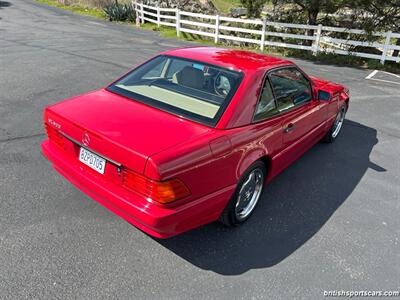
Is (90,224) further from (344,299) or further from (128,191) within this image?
(344,299)

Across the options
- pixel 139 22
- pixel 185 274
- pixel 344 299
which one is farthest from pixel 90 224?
pixel 139 22

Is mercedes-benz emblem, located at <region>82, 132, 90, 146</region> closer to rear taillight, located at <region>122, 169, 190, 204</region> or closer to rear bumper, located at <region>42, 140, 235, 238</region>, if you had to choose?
rear bumper, located at <region>42, 140, 235, 238</region>

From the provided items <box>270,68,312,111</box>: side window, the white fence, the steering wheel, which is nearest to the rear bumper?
the steering wheel

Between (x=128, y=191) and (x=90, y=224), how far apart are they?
85 centimetres

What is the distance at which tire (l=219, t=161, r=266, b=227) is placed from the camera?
9.51 ft

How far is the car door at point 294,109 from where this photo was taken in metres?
3.41

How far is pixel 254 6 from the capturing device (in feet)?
46.8

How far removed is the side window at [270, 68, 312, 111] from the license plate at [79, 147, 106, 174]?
1.85 metres

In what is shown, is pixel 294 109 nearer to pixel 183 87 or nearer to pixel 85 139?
pixel 183 87

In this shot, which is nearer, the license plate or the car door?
the license plate

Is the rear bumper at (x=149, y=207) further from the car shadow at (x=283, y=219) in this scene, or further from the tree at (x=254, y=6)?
the tree at (x=254, y=6)

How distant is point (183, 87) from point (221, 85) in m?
0.40

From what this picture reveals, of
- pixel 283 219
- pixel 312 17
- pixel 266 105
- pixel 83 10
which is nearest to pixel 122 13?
pixel 83 10

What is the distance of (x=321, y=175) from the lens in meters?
4.21
